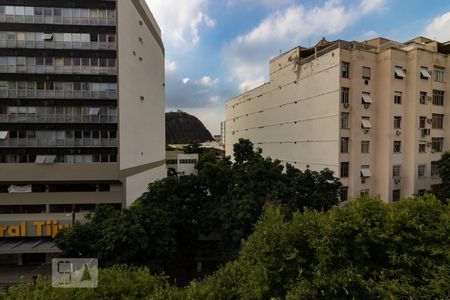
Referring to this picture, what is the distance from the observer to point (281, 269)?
24.7ft

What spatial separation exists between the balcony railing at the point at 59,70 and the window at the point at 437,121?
3090cm

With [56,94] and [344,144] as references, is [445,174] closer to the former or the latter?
[344,144]

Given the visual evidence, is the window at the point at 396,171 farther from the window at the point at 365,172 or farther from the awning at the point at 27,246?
the awning at the point at 27,246

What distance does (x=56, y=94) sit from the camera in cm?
2069

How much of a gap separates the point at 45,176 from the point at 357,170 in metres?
27.3

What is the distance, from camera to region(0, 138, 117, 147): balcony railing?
20250 mm

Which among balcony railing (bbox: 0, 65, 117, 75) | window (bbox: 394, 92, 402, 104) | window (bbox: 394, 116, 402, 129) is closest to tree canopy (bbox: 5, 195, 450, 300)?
window (bbox: 394, 116, 402, 129)

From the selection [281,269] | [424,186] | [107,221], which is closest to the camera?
[281,269]

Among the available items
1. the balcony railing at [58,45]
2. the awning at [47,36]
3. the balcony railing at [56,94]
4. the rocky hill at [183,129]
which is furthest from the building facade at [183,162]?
the rocky hill at [183,129]

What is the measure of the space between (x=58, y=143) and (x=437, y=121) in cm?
3600

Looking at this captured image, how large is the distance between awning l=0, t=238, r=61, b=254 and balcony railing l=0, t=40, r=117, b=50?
16.3 m

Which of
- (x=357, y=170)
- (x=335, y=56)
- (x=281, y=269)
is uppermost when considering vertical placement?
(x=335, y=56)

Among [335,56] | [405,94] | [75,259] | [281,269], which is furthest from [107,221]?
[405,94]

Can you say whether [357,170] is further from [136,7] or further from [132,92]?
[136,7]
